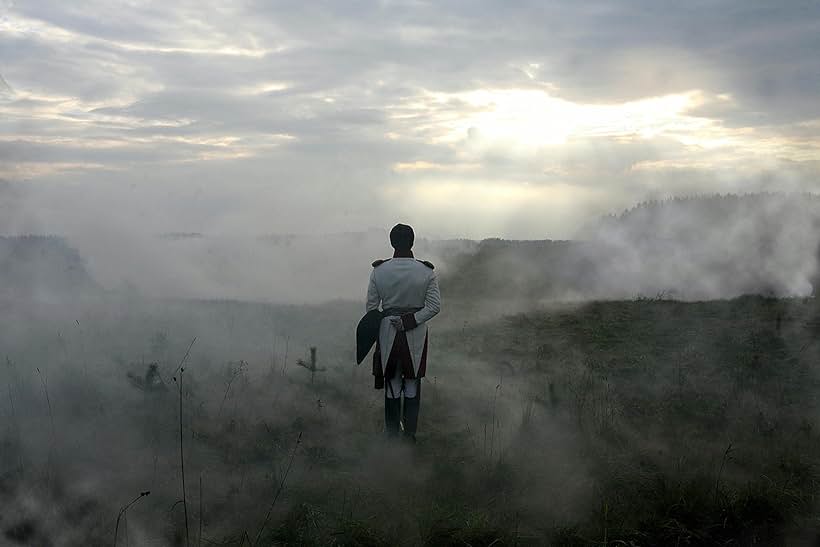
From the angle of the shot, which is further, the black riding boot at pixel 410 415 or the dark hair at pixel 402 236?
the black riding boot at pixel 410 415

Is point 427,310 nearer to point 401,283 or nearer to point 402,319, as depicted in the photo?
point 402,319

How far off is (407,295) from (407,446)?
150cm

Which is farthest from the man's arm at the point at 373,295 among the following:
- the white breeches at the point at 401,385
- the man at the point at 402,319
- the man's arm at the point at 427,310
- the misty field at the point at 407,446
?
the misty field at the point at 407,446

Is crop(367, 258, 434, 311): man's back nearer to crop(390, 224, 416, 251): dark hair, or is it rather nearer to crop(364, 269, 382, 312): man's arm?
crop(364, 269, 382, 312): man's arm

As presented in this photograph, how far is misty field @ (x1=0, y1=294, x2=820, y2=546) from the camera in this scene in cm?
479

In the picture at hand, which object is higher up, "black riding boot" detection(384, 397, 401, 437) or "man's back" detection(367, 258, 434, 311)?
"man's back" detection(367, 258, 434, 311)

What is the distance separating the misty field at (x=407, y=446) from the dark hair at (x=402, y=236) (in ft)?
6.49

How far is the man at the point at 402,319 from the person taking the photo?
6.26 meters

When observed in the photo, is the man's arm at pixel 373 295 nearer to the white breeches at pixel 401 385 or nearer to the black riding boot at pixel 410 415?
the white breeches at pixel 401 385

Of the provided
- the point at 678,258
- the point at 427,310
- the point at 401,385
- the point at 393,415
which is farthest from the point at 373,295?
the point at 678,258

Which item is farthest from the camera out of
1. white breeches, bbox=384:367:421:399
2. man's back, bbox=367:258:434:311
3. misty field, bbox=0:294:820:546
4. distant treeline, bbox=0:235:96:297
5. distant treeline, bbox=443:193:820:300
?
distant treeline, bbox=443:193:820:300

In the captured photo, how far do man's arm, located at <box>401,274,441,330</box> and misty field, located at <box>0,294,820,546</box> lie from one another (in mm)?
1238

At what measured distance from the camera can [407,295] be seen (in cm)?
Answer: 626

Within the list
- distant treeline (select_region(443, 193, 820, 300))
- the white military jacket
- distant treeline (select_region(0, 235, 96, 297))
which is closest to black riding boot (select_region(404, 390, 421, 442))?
the white military jacket
